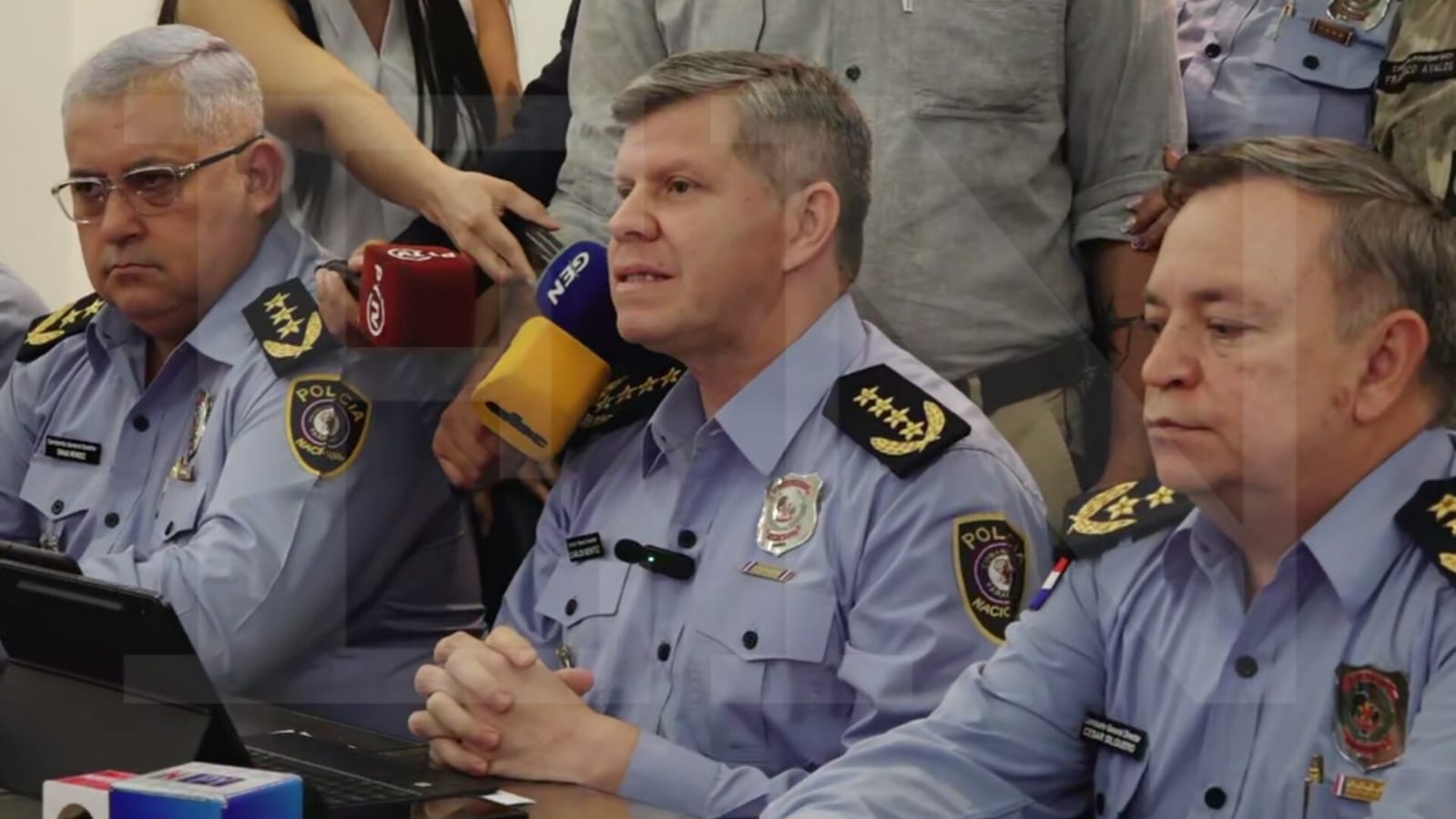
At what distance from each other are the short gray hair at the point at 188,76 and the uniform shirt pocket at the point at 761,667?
3.53 ft

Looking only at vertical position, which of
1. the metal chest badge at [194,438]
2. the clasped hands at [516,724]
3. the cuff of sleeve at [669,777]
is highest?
the metal chest badge at [194,438]

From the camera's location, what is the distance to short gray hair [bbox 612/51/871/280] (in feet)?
7.72

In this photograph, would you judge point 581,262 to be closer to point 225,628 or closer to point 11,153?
point 225,628

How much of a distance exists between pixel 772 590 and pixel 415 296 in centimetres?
67

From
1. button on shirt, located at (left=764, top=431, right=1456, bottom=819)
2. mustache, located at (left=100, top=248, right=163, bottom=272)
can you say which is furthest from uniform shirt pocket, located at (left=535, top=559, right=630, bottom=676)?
mustache, located at (left=100, top=248, right=163, bottom=272)

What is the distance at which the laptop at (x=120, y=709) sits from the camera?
5.84ft

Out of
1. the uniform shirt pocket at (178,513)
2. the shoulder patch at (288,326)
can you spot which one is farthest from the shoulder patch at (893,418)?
the uniform shirt pocket at (178,513)

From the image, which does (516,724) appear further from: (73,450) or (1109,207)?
(73,450)

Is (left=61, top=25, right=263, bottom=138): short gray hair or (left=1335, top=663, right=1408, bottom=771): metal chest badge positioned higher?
(left=61, top=25, right=263, bottom=138): short gray hair

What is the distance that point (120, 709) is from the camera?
6.14ft

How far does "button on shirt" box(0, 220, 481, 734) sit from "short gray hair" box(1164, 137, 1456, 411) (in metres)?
1.35

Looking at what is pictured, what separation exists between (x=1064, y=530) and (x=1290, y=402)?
39 cm

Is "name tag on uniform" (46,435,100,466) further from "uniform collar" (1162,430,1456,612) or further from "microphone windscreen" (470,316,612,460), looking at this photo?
"uniform collar" (1162,430,1456,612)

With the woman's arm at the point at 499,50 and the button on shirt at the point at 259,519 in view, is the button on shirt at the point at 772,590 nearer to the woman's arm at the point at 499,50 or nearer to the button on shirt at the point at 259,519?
the button on shirt at the point at 259,519
